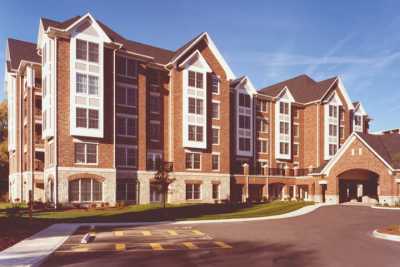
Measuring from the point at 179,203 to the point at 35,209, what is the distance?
14.4 metres

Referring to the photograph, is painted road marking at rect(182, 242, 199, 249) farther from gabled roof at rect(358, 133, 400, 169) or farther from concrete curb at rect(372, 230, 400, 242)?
gabled roof at rect(358, 133, 400, 169)

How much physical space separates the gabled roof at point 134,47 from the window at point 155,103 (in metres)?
3.74

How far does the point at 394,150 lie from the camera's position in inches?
1601

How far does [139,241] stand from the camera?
1647cm

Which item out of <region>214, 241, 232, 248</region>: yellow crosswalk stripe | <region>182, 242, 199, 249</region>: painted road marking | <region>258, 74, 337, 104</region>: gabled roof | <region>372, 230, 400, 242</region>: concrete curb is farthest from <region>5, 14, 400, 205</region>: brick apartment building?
<region>214, 241, 232, 248</region>: yellow crosswalk stripe

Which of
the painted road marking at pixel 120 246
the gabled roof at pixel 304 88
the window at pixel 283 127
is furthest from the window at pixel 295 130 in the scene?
the painted road marking at pixel 120 246

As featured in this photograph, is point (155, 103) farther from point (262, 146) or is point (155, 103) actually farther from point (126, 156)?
point (262, 146)

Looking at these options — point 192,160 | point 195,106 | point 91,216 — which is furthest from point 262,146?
point 91,216

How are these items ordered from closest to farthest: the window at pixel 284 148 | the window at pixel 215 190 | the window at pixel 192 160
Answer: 1. the window at pixel 192 160
2. the window at pixel 215 190
3. the window at pixel 284 148

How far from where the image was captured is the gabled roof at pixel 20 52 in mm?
44250

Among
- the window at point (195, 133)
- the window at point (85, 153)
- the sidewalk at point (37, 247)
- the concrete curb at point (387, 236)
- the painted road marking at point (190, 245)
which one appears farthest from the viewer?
the window at point (195, 133)

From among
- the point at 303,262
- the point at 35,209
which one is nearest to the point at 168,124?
the point at 35,209

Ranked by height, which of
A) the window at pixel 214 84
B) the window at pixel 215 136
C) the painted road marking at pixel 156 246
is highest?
the window at pixel 214 84

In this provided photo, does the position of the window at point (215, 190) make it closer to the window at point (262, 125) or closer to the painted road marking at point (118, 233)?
the window at point (262, 125)
